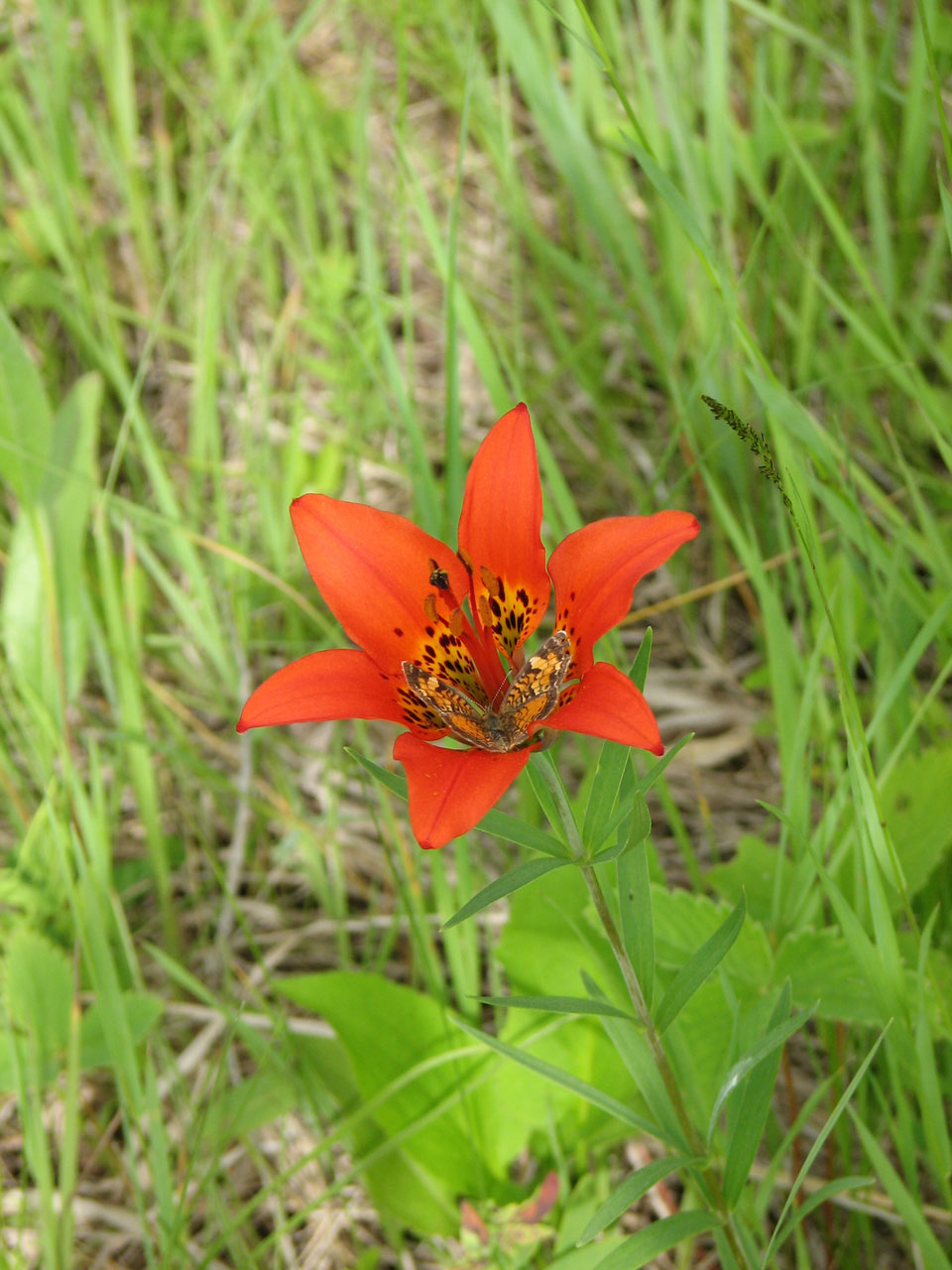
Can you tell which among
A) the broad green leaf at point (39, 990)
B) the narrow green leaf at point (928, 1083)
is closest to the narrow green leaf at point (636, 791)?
the narrow green leaf at point (928, 1083)

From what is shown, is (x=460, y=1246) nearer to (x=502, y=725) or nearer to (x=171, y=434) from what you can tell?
(x=502, y=725)

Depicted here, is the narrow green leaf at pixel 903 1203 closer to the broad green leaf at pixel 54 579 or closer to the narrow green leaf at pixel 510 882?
the narrow green leaf at pixel 510 882

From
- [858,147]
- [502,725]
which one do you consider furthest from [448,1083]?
[858,147]

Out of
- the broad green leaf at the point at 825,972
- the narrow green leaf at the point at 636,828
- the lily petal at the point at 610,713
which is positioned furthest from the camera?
the broad green leaf at the point at 825,972

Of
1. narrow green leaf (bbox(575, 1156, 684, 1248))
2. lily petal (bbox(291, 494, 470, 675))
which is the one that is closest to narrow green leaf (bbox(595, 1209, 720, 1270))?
narrow green leaf (bbox(575, 1156, 684, 1248))

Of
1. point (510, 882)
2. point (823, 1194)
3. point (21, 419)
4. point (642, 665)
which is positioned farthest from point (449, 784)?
point (21, 419)

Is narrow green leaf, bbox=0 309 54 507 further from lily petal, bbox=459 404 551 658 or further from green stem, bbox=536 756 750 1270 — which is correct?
green stem, bbox=536 756 750 1270
